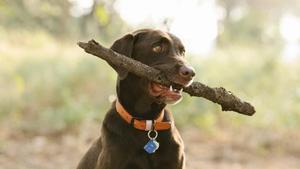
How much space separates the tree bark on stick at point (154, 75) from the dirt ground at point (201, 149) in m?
3.78

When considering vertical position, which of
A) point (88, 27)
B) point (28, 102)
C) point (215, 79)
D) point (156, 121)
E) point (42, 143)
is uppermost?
point (88, 27)

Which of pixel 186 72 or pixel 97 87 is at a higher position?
pixel 97 87

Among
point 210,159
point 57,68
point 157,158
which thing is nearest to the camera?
point 157,158

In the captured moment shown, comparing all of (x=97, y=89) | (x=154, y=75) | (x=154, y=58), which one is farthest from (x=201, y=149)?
(x=154, y=75)

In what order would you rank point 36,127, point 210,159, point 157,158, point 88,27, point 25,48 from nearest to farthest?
point 157,158, point 210,159, point 36,127, point 25,48, point 88,27

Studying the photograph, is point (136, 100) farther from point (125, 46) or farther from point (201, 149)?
point (201, 149)

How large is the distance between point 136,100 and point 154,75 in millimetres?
384

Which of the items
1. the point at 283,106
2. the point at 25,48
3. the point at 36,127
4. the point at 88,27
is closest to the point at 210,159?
the point at 283,106

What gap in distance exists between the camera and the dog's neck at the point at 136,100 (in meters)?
5.08

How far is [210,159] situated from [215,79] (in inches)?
91.0

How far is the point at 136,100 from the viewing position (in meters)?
5.11

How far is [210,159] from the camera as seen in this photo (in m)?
9.26

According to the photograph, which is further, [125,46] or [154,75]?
[125,46]

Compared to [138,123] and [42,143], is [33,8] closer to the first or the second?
[42,143]
